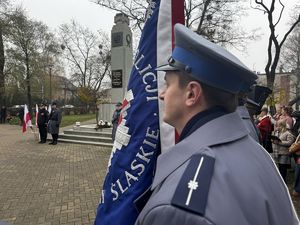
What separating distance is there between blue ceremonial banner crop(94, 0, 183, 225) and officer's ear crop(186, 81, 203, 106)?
3.06 ft

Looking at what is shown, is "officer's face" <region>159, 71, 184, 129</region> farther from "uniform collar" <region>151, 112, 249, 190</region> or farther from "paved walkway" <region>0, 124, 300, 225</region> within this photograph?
"paved walkway" <region>0, 124, 300, 225</region>

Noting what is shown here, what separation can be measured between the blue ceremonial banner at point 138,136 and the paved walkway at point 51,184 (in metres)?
3.53

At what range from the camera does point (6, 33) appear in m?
28.3

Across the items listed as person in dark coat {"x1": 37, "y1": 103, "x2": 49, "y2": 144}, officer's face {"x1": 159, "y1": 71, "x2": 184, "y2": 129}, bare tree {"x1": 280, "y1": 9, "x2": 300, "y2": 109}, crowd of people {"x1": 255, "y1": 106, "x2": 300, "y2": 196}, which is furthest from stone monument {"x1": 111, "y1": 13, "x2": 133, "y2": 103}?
bare tree {"x1": 280, "y1": 9, "x2": 300, "y2": 109}

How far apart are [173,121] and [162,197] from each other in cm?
38

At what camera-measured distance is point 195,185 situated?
0.92 m

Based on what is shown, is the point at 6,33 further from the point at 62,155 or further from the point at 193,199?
the point at 193,199

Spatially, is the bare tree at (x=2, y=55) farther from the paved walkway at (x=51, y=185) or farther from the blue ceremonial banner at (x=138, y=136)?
the blue ceremonial banner at (x=138, y=136)

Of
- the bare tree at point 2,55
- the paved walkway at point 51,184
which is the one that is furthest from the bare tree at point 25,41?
the paved walkway at point 51,184

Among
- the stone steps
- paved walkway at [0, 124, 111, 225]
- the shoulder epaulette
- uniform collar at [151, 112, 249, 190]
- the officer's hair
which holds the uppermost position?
the officer's hair

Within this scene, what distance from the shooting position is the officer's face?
1185 mm

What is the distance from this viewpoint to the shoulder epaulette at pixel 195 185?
2.89 feet

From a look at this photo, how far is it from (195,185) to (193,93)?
0.35 metres

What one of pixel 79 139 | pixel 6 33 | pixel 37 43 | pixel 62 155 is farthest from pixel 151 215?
pixel 37 43
